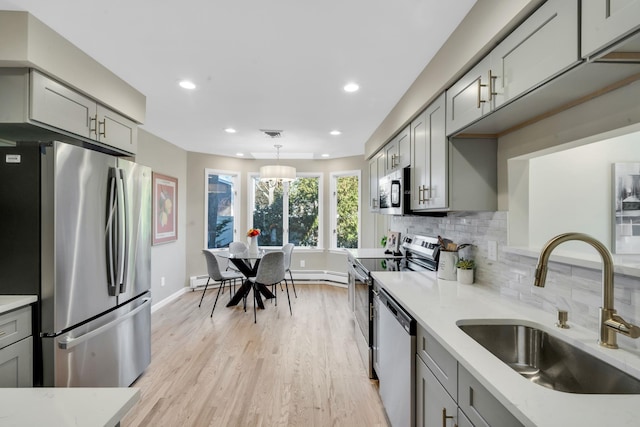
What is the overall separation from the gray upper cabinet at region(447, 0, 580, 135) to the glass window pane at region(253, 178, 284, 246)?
4.55 m

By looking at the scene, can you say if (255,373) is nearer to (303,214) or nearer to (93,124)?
(93,124)

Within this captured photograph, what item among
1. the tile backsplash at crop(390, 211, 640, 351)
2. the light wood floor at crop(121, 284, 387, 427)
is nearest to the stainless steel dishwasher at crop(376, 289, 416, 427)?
the light wood floor at crop(121, 284, 387, 427)

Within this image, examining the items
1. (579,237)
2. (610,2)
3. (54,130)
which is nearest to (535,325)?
(579,237)

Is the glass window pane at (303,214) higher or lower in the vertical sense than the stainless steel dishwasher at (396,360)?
higher

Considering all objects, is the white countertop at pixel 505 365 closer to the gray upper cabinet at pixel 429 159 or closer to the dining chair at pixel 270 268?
the gray upper cabinet at pixel 429 159

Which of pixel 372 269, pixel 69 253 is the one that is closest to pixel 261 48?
pixel 69 253

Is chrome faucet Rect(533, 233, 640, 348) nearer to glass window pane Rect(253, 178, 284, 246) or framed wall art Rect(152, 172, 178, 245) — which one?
framed wall art Rect(152, 172, 178, 245)

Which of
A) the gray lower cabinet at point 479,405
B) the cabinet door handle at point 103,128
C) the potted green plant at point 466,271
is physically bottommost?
the gray lower cabinet at point 479,405

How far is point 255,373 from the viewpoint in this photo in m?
2.62

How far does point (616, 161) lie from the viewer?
1.39m

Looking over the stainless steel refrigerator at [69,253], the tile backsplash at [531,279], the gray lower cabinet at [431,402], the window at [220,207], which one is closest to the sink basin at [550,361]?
the tile backsplash at [531,279]

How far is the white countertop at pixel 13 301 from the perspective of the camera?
1.56m

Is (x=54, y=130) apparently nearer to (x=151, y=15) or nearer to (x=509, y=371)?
(x=151, y=15)

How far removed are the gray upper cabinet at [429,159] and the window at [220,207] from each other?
13.3ft
